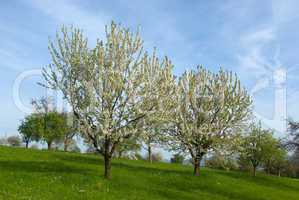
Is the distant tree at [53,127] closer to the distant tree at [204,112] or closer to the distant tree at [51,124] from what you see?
the distant tree at [51,124]

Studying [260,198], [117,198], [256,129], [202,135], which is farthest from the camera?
[256,129]

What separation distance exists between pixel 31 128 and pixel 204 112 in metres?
52.8

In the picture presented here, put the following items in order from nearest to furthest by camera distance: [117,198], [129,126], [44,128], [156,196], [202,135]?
1. [117,198]
2. [156,196]
3. [129,126]
4. [202,135]
5. [44,128]

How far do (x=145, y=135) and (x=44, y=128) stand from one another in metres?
53.6

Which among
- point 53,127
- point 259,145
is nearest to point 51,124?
point 53,127

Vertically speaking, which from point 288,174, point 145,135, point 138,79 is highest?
point 138,79

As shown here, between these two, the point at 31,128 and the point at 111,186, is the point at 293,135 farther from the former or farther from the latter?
the point at 31,128

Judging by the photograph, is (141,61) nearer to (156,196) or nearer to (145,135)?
(145,135)

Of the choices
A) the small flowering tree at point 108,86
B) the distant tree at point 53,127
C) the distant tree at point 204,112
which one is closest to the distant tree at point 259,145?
the distant tree at point 204,112

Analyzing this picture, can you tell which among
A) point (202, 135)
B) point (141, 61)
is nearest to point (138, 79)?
point (141, 61)

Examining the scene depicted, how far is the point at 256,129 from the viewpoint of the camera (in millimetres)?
50125

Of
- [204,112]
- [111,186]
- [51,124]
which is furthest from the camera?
[51,124]

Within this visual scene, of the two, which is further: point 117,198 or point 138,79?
point 138,79

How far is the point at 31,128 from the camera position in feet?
255
